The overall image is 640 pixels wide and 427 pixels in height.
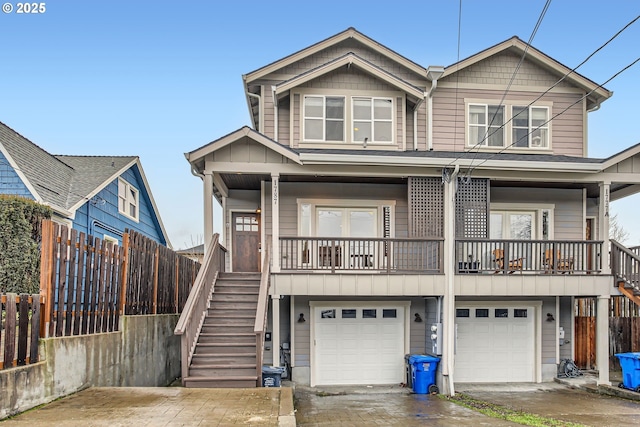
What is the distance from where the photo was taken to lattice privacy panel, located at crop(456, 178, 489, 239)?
1228cm

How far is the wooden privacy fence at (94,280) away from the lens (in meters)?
6.09

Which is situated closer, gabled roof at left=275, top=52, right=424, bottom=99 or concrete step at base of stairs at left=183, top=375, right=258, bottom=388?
concrete step at base of stairs at left=183, top=375, right=258, bottom=388

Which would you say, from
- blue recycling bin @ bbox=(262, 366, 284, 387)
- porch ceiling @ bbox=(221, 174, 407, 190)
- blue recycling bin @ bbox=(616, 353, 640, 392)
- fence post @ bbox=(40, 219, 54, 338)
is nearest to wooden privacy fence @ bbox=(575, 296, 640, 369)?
blue recycling bin @ bbox=(616, 353, 640, 392)

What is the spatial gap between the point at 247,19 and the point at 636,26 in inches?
528

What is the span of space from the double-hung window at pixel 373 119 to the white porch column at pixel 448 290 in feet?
8.70

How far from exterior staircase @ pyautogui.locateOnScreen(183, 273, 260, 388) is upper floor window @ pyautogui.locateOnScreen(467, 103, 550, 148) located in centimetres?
722

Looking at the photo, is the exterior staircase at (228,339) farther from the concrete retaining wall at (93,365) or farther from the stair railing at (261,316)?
the concrete retaining wall at (93,365)

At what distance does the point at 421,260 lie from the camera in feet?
40.4

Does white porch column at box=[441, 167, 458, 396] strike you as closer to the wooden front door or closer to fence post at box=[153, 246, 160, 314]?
the wooden front door

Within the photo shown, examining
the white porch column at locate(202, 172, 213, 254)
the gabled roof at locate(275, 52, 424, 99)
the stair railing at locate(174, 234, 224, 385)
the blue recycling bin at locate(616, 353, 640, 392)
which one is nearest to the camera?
the stair railing at locate(174, 234, 224, 385)

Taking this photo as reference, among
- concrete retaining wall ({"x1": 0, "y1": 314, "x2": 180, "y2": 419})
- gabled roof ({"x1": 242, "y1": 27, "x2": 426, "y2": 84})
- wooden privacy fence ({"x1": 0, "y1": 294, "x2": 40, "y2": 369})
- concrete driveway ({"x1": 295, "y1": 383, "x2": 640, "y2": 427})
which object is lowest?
concrete driveway ({"x1": 295, "y1": 383, "x2": 640, "y2": 427})

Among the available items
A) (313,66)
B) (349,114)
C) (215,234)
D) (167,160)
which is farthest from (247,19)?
(167,160)

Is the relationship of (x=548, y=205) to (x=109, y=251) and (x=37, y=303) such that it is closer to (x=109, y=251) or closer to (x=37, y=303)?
(x=109, y=251)

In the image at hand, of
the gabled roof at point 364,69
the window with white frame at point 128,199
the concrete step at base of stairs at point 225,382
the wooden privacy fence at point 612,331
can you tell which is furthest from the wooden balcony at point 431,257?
the window with white frame at point 128,199
